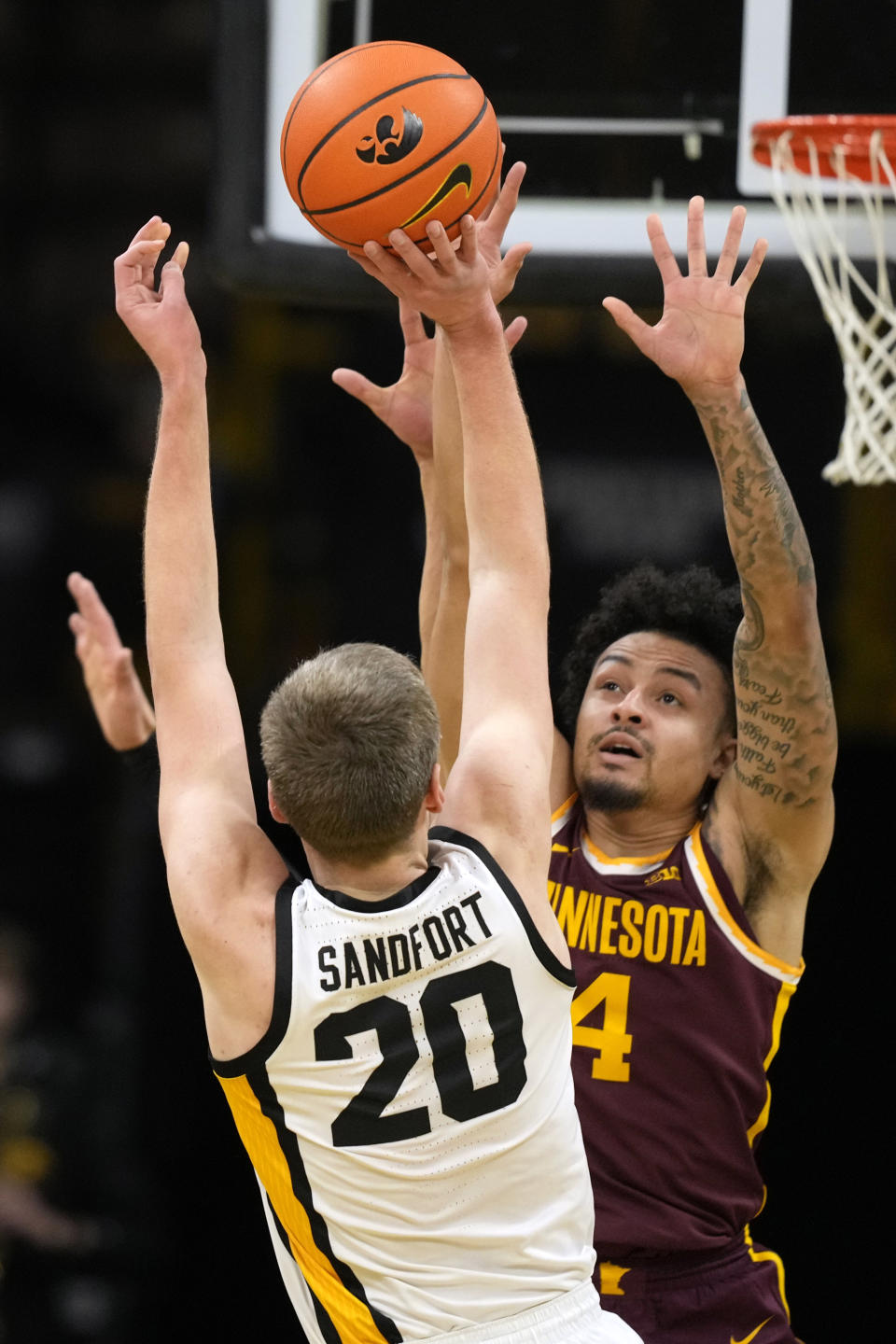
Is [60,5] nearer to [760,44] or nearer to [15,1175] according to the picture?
[760,44]

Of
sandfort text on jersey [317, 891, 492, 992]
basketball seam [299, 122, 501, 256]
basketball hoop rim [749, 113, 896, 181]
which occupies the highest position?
basketball hoop rim [749, 113, 896, 181]

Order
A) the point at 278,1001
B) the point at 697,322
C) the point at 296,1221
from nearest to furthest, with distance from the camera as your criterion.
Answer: the point at 278,1001 < the point at 296,1221 < the point at 697,322

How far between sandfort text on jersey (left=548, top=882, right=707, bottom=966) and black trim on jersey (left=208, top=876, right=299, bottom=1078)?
1095 millimetres

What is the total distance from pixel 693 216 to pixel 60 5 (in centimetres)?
441

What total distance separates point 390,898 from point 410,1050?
0.21 meters

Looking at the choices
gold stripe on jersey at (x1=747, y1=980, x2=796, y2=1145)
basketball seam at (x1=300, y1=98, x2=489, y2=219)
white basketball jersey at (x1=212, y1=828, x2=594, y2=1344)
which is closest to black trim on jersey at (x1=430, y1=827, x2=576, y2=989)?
white basketball jersey at (x1=212, y1=828, x2=594, y2=1344)

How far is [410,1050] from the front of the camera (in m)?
2.07

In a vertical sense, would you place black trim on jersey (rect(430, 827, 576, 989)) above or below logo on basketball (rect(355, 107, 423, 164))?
below

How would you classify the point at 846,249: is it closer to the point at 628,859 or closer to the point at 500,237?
the point at 500,237

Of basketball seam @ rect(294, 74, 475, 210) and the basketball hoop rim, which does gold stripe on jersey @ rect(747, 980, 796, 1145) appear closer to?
basketball seam @ rect(294, 74, 475, 210)

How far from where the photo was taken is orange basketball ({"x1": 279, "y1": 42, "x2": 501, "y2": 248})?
2.60 metres

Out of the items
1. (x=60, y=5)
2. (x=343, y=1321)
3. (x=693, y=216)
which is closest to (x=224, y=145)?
(x=693, y=216)

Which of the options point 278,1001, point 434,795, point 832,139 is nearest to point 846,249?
point 832,139

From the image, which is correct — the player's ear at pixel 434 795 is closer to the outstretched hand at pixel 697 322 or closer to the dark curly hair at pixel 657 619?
the outstretched hand at pixel 697 322
